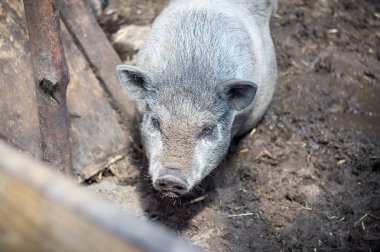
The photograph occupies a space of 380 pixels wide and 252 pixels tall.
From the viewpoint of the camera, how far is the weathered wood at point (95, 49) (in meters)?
5.43

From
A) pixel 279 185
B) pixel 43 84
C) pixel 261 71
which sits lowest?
pixel 279 185

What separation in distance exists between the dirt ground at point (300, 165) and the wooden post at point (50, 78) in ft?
2.13

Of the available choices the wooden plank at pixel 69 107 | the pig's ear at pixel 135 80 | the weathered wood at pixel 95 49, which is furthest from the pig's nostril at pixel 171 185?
the weathered wood at pixel 95 49

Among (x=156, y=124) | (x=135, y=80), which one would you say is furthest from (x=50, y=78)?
(x=156, y=124)

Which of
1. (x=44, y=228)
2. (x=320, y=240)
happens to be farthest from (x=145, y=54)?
(x=44, y=228)

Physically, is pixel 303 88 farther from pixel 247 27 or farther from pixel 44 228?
pixel 44 228

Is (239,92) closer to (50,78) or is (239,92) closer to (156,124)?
(156,124)

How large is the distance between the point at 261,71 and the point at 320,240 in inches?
63.0

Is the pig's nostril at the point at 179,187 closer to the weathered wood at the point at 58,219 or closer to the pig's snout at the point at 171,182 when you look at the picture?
the pig's snout at the point at 171,182

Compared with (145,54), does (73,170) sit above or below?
below

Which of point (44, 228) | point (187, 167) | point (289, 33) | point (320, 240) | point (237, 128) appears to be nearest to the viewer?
point (44, 228)

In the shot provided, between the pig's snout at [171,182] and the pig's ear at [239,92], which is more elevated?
the pig's ear at [239,92]

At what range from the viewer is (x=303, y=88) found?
6094 mm

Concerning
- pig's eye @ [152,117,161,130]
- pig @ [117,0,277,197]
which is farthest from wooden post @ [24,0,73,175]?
pig's eye @ [152,117,161,130]
